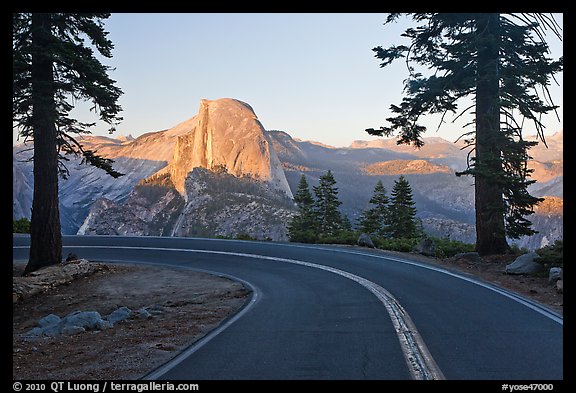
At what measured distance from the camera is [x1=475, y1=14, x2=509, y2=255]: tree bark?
55.5 feet

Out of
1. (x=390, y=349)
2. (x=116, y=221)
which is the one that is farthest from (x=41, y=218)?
(x=116, y=221)

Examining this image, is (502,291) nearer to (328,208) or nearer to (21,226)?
(328,208)

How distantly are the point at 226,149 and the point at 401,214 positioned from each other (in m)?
112

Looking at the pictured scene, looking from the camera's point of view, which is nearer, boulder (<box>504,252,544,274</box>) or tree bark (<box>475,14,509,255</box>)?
boulder (<box>504,252,544,274</box>)

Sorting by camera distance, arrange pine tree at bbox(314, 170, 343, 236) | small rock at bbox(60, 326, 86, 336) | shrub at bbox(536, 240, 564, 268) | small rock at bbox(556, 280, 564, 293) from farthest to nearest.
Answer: pine tree at bbox(314, 170, 343, 236) < shrub at bbox(536, 240, 564, 268) < small rock at bbox(556, 280, 564, 293) < small rock at bbox(60, 326, 86, 336)

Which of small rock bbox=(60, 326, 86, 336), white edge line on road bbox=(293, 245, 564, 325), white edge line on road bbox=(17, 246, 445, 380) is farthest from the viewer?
small rock bbox=(60, 326, 86, 336)

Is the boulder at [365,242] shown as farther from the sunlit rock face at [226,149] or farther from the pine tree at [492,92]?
the sunlit rock face at [226,149]

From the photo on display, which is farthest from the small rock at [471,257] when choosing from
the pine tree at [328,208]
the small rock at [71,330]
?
the pine tree at [328,208]

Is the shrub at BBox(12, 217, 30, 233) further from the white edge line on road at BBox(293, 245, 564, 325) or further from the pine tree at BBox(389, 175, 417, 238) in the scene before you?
the pine tree at BBox(389, 175, 417, 238)

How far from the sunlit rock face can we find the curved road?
415 feet

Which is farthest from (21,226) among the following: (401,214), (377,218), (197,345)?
(197,345)

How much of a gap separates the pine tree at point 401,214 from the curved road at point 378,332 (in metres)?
26.5

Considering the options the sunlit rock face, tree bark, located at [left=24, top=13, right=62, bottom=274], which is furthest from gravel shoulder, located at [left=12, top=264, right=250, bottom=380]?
the sunlit rock face
